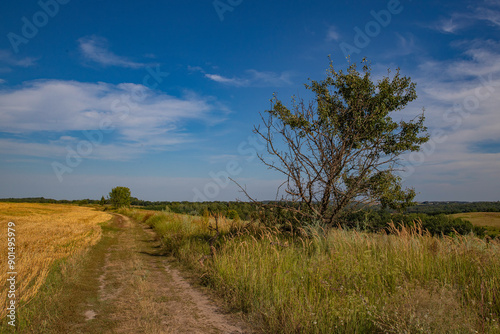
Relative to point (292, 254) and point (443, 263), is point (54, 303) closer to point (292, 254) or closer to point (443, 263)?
point (292, 254)

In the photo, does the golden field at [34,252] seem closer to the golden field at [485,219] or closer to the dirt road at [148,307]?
the dirt road at [148,307]

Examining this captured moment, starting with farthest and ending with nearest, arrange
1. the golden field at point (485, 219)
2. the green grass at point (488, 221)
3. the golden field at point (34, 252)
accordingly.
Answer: the golden field at point (485, 219) → the green grass at point (488, 221) → the golden field at point (34, 252)

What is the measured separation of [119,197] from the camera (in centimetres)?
8481

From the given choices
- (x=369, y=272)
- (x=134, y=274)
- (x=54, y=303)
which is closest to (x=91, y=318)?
(x=54, y=303)

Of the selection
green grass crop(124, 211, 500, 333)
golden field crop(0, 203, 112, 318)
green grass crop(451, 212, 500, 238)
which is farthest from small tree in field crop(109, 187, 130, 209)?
green grass crop(124, 211, 500, 333)

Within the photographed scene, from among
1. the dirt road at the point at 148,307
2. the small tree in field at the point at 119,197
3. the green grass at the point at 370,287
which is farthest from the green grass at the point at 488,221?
the small tree in field at the point at 119,197

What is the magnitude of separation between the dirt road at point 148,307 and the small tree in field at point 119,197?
84.2 meters

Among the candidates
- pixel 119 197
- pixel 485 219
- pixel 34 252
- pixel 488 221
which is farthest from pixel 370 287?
pixel 119 197

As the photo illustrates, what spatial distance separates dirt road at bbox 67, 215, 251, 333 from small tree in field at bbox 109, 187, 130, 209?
84176 millimetres

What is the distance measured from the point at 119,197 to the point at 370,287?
298 feet

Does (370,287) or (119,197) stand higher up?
(119,197)

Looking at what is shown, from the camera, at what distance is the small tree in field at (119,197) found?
84.0 metres

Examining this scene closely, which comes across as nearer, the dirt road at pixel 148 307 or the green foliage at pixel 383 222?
the dirt road at pixel 148 307

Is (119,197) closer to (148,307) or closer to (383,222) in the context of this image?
(383,222)
